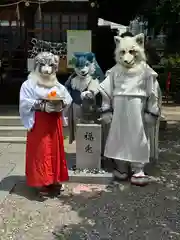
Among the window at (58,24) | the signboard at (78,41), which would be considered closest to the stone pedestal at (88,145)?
the signboard at (78,41)

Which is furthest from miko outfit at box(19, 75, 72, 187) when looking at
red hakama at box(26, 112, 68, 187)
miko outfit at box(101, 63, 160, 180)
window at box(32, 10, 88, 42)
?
window at box(32, 10, 88, 42)

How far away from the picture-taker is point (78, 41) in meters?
8.66

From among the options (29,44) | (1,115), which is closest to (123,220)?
(1,115)

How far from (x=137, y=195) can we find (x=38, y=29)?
5.17 metres

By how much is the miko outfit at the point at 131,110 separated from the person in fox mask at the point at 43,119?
79 cm

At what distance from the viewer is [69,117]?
20.3 feet

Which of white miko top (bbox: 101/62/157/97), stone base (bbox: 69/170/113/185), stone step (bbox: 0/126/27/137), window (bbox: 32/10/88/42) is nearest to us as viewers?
white miko top (bbox: 101/62/157/97)

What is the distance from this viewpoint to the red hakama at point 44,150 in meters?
4.91

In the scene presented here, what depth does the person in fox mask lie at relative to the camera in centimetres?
482

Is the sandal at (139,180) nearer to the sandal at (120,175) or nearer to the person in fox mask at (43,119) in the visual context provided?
the sandal at (120,175)

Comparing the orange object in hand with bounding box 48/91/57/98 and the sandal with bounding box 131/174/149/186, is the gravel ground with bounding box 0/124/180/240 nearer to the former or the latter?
the sandal with bounding box 131/174/149/186

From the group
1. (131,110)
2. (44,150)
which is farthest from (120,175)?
(44,150)

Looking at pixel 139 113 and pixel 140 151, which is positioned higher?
pixel 139 113

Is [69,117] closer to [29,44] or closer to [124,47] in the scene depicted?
[124,47]
